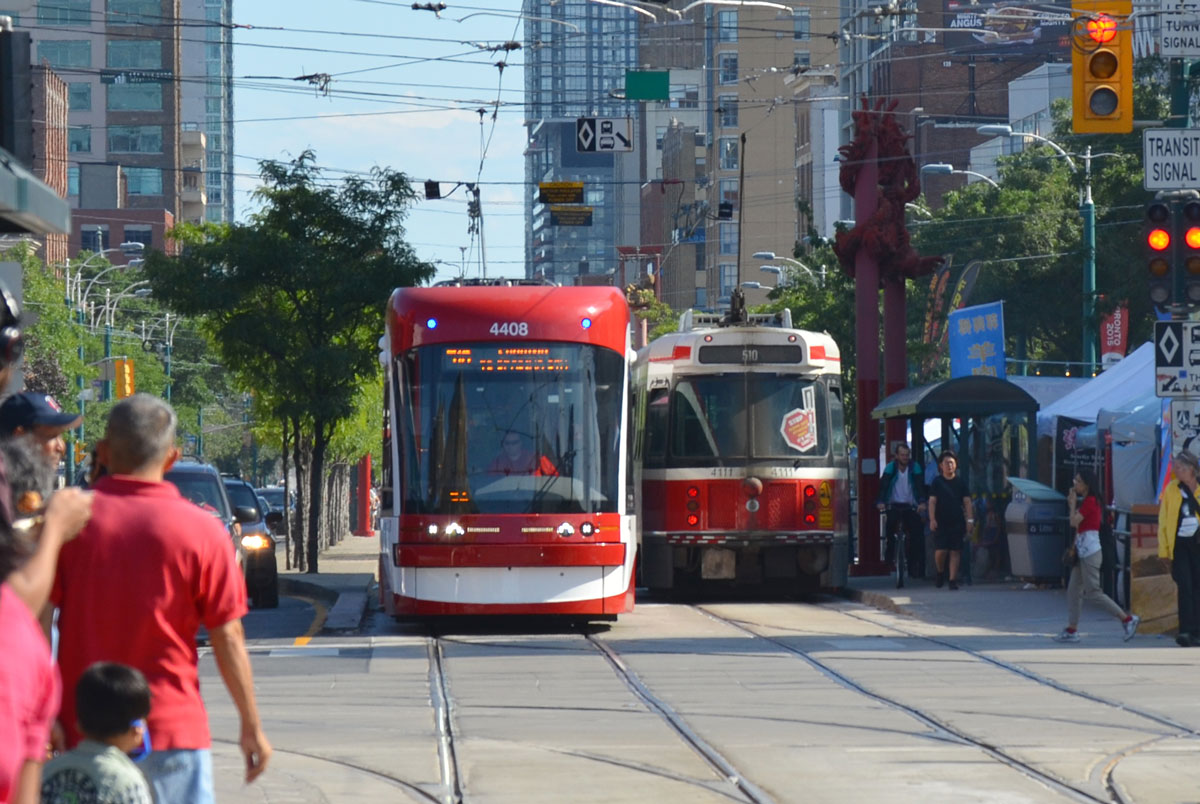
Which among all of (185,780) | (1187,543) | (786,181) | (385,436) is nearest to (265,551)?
(385,436)

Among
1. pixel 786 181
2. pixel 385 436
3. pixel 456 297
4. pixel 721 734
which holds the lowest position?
pixel 721 734

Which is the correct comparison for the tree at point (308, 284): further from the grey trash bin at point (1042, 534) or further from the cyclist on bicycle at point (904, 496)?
the grey trash bin at point (1042, 534)

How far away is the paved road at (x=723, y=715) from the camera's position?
31.7ft

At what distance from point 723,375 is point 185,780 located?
17.8m

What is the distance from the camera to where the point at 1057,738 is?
11.2m

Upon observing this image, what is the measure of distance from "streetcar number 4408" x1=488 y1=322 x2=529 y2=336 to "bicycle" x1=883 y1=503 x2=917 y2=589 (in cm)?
798

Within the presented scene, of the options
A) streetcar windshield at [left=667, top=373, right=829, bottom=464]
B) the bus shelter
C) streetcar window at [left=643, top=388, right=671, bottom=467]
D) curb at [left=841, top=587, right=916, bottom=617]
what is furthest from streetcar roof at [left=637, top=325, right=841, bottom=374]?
curb at [left=841, top=587, right=916, bottom=617]

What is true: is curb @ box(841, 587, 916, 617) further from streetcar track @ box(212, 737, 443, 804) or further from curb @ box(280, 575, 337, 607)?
streetcar track @ box(212, 737, 443, 804)

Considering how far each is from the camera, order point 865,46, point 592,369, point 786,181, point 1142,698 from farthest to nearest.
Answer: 1. point 786,181
2. point 865,46
3. point 592,369
4. point 1142,698

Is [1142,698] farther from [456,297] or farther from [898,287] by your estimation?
[898,287]

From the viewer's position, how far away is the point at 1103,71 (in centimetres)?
1762

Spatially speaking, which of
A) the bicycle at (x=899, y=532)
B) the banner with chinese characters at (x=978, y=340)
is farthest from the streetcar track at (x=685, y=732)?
the banner with chinese characters at (x=978, y=340)

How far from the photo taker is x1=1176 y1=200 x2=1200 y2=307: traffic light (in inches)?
684

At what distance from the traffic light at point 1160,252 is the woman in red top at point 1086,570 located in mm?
1931
